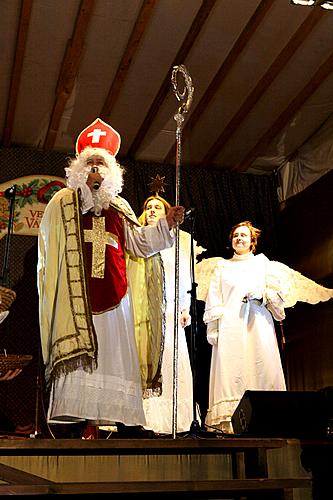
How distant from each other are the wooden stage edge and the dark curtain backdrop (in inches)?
100

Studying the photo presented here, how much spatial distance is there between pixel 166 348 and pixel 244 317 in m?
0.76

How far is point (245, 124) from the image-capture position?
6262 mm

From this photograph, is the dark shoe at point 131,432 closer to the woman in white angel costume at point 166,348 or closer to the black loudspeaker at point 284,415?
the woman in white angel costume at point 166,348

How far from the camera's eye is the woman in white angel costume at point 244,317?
521 centimetres

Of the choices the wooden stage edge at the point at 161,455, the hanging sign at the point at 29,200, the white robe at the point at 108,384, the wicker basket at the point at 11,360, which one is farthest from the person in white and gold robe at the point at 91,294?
the hanging sign at the point at 29,200

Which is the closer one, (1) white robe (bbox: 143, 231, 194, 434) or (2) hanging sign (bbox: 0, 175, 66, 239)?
(1) white robe (bbox: 143, 231, 194, 434)

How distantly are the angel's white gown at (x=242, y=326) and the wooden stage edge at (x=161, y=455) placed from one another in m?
1.92

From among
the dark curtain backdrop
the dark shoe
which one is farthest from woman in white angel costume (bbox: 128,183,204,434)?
the dark curtain backdrop

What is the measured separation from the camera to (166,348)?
495 centimetres

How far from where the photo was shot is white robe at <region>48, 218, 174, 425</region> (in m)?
3.62

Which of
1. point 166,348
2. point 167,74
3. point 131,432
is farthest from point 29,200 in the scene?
point 131,432

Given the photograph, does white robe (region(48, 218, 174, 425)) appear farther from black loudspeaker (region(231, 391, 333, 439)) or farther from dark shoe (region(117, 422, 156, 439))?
black loudspeaker (region(231, 391, 333, 439))

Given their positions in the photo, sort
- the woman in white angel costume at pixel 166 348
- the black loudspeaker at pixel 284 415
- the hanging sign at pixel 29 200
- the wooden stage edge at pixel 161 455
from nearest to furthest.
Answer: the wooden stage edge at pixel 161 455 < the black loudspeaker at pixel 284 415 < the woman in white angel costume at pixel 166 348 < the hanging sign at pixel 29 200

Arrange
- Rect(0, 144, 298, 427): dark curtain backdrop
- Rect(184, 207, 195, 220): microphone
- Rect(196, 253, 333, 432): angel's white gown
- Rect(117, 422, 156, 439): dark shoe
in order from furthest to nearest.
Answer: Rect(0, 144, 298, 427): dark curtain backdrop, Rect(196, 253, 333, 432): angel's white gown, Rect(184, 207, 195, 220): microphone, Rect(117, 422, 156, 439): dark shoe
